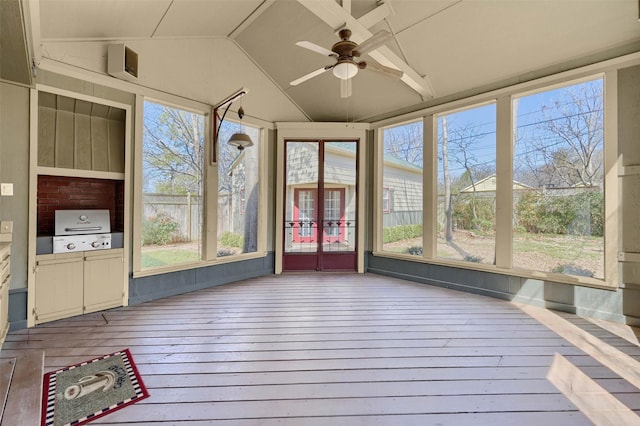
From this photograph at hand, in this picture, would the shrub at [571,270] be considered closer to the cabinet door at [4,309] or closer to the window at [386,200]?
the window at [386,200]

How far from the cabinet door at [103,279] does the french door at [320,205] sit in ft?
8.49

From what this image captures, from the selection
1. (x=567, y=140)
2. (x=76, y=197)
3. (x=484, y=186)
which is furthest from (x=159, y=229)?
(x=567, y=140)

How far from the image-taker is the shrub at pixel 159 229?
380cm

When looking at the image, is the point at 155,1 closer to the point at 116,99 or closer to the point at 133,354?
the point at 116,99

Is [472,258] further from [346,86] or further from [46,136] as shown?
[46,136]

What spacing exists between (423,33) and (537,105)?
1.66m

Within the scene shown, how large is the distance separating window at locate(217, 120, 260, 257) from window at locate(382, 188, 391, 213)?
2.24 meters

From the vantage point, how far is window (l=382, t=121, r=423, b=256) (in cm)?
489

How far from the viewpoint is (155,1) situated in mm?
3041

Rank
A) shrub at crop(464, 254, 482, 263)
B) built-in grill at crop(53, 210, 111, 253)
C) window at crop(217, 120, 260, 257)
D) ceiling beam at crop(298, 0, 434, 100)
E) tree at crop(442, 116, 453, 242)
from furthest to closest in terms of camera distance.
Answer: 1. window at crop(217, 120, 260, 257)
2. tree at crop(442, 116, 453, 242)
3. shrub at crop(464, 254, 482, 263)
4. built-in grill at crop(53, 210, 111, 253)
5. ceiling beam at crop(298, 0, 434, 100)

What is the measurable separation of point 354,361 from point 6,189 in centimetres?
352

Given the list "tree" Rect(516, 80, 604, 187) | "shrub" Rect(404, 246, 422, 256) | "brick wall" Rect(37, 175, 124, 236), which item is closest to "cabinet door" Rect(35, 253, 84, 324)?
"brick wall" Rect(37, 175, 124, 236)

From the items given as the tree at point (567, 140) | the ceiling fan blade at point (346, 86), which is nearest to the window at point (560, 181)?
the tree at point (567, 140)

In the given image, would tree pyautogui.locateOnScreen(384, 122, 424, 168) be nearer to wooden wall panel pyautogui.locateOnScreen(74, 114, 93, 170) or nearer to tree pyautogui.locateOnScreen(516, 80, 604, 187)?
tree pyautogui.locateOnScreen(516, 80, 604, 187)
